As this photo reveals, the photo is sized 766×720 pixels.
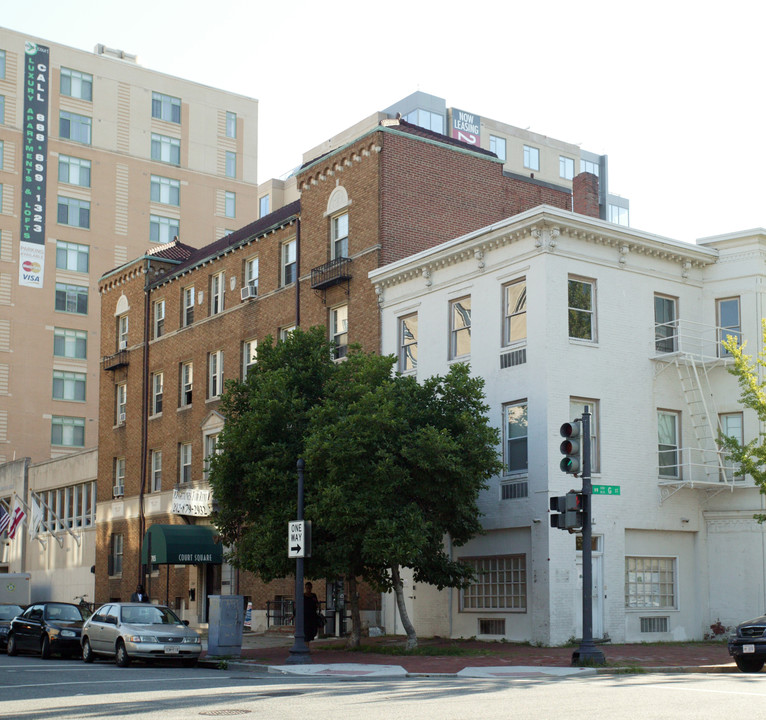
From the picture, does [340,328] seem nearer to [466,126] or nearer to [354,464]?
[354,464]

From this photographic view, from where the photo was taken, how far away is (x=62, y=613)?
1087 inches

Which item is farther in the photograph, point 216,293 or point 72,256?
point 72,256

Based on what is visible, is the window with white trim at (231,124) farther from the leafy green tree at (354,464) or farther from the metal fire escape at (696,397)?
the metal fire escape at (696,397)

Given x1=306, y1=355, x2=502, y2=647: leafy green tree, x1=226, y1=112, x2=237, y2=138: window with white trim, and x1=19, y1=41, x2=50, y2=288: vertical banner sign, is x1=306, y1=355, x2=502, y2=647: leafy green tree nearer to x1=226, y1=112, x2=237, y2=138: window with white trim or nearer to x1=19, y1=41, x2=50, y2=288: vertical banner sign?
x1=19, y1=41, x2=50, y2=288: vertical banner sign

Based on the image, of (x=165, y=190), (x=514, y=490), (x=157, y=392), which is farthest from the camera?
(x=165, y=190)

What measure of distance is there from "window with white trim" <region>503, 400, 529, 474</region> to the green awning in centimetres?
1279

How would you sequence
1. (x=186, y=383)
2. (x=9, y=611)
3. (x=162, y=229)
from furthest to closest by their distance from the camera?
(x=162, y=229) < (x=186, y=383) < (x=9, y=611)

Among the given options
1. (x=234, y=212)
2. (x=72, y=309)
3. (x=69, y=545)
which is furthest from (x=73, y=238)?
(x=69, y=545)

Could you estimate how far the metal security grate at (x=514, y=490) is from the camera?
90.0 ft

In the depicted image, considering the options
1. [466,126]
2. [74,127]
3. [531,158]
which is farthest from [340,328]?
[531,158]

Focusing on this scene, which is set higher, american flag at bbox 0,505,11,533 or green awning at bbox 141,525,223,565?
american flag at bbox 0,505,11,533

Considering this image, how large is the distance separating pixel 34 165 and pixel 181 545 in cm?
3774

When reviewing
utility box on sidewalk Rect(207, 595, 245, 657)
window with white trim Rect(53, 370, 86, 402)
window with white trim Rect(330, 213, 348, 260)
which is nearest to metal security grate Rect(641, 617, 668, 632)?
utility box on sidewalk Rect(207, 595, 245, 657)

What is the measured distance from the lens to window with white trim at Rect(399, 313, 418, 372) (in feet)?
106
